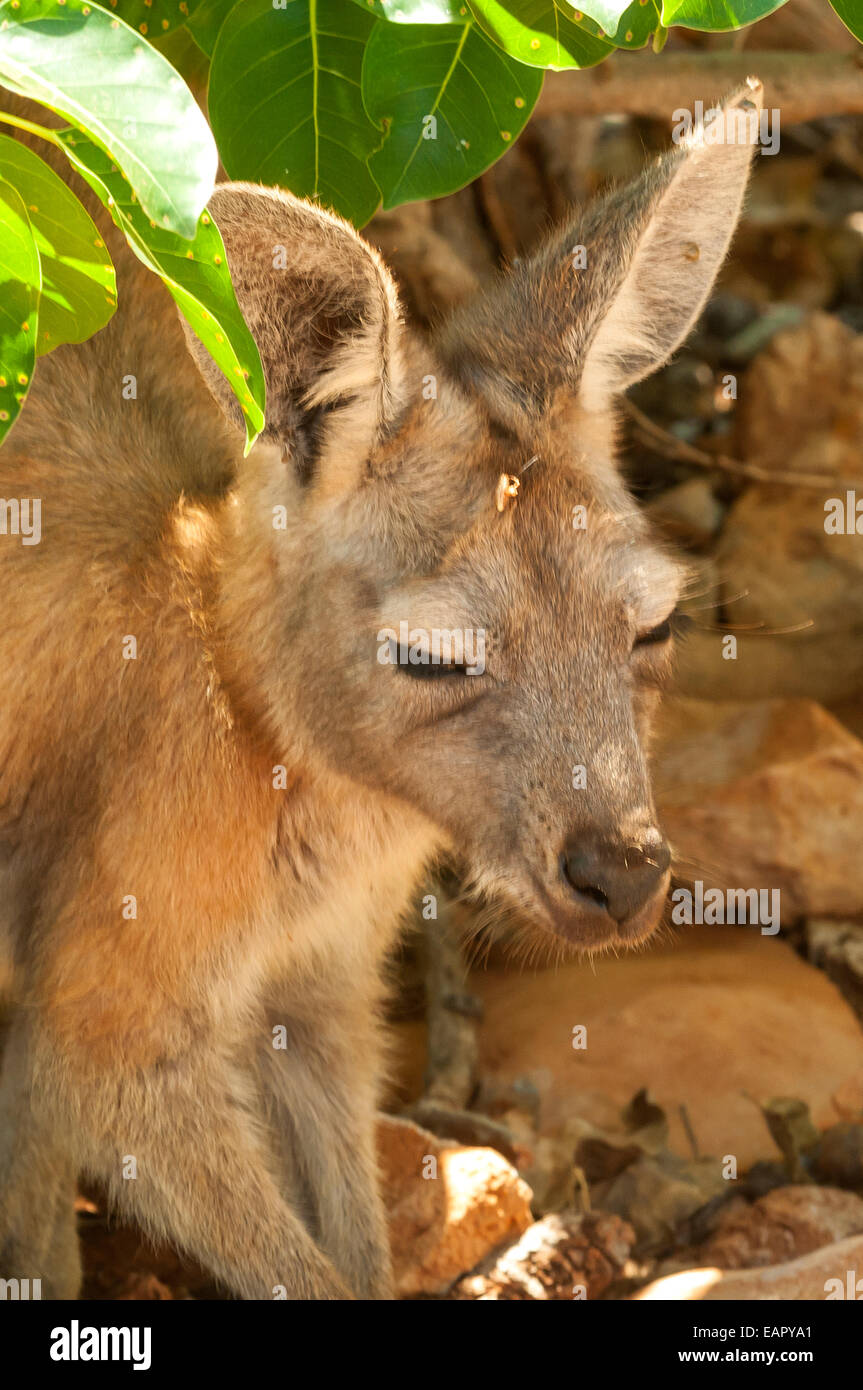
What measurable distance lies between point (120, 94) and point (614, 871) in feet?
5.34

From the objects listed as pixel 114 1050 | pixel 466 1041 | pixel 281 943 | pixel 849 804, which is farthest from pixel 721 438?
pixel 114 1050

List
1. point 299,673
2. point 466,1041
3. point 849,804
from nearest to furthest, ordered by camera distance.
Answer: point 299,673 < point 466,1041 < point 849,804

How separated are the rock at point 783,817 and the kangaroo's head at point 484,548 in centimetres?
206

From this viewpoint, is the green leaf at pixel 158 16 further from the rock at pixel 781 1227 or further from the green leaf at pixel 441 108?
the rock at pixel 781 1227

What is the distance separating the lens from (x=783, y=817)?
17.2ft

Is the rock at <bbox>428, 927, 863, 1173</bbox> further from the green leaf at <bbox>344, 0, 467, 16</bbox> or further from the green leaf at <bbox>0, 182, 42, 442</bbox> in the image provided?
the green leaf at <bbox>344, 0, 467, 16</bbox>

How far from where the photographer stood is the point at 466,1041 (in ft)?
15.4

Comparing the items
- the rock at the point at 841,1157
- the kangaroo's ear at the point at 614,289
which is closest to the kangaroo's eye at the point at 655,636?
the kangaroo's ear at the point at 614,289

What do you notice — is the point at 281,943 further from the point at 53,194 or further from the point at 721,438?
the point at 721,438

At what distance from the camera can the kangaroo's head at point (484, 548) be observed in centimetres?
292

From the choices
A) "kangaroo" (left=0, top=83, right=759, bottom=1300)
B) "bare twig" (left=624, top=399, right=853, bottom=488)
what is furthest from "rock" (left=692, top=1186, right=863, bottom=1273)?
"bare twig" (left=624, top=399, right=853, bottom=488)

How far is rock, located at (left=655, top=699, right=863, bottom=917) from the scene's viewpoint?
5188 millimetres

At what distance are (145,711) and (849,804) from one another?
2788mm

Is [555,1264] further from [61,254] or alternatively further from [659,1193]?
[61,254]
